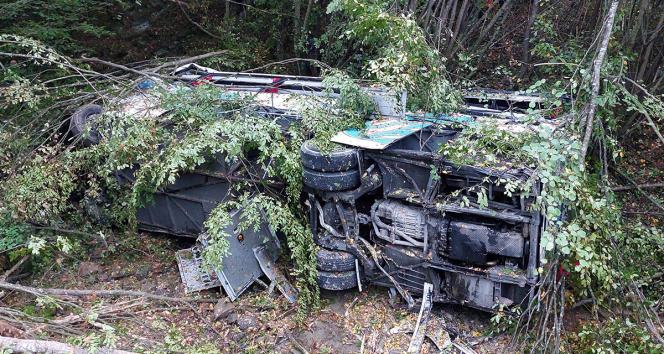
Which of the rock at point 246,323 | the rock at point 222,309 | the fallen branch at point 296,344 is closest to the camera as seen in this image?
the fallen branch at point 296,344

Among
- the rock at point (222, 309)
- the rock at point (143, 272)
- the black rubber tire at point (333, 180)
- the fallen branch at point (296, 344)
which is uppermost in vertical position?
the black rubber tire at point (333, 180)

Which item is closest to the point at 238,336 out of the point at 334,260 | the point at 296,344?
the point at 296,344

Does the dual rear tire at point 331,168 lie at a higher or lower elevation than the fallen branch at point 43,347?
higher

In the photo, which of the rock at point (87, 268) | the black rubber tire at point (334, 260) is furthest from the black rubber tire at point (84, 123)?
the black rubber tire at point (334, 260)

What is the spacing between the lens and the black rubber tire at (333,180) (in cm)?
473

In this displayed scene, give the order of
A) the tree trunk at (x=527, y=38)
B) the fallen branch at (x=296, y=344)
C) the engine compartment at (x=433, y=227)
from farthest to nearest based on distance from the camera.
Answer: the tree trunk at (x=527, y=38) < the fallen branch at (x=296, y=344) < the engine compartment at (x=433, y=227)

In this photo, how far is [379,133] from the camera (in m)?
4.90

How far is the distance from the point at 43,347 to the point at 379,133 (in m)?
3.52

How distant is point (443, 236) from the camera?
451cm

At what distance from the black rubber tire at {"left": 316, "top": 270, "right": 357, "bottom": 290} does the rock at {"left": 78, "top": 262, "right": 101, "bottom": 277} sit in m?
2.83

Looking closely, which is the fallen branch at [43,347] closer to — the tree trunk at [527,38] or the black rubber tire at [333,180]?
the black rubber tire at [333,180]

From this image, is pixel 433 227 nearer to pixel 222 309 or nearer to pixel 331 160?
pixel 331 160

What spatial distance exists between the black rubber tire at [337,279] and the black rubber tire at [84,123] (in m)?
3.23

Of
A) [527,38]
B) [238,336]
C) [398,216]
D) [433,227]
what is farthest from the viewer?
[527,38]
